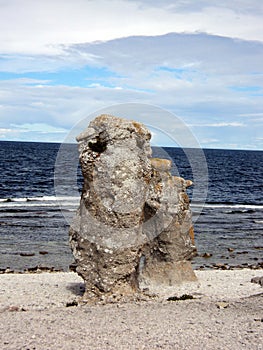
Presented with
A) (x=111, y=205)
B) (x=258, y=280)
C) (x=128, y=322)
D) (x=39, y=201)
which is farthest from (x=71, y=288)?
(x=39, y=201)

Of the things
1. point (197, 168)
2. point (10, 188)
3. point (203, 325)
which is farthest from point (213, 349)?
point (197, 168)

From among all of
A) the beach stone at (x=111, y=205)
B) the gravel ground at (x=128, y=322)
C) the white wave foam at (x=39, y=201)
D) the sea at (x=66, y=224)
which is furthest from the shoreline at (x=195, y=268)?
the white wave foam at (x=39, y=201)

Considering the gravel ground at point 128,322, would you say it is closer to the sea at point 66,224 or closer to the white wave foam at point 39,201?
the sea at point 66,224

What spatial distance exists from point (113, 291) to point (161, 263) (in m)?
3.98

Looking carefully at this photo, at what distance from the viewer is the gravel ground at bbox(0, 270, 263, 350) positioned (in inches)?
448

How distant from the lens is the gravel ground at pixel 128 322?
11.4 m

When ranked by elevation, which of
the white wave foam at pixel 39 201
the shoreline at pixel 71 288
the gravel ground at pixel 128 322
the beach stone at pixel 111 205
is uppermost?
the beach stone at pixel 111 205

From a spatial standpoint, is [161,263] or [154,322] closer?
[154,322]

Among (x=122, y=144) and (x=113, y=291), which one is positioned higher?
(x=122, y=144)

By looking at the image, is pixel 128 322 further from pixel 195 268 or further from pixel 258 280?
pixel 195 268

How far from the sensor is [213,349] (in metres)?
11.0

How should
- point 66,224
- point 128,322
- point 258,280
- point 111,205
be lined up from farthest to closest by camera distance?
point 66,224 < point 258,280 < point 111,205 < point 128,322

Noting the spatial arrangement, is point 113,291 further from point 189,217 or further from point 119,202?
point 189,217

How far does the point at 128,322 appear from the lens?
12.9 metres
